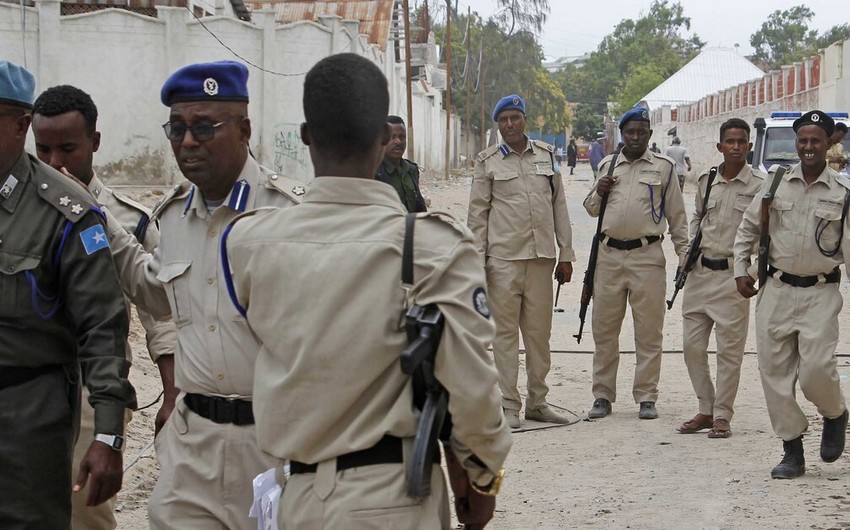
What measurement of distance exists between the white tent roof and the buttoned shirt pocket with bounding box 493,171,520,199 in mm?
76811

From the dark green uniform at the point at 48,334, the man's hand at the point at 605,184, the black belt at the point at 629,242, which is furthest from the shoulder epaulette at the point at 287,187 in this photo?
the black belt at the point at 629,242

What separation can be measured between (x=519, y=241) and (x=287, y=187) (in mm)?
4938

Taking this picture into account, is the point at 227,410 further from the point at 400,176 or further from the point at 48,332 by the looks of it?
the point at 400,176

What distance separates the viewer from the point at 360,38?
1125 inches

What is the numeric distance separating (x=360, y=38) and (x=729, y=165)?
20919mm

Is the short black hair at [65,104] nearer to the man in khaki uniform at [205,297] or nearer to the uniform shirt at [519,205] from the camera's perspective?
the man in khaki uniform at [205,297]

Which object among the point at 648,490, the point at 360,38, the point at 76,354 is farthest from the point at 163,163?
the point at 76,354

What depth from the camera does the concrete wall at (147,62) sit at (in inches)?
875

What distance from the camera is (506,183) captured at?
885 centimetres

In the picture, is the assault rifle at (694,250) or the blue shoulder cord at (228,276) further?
the assault rifle at (694,250)

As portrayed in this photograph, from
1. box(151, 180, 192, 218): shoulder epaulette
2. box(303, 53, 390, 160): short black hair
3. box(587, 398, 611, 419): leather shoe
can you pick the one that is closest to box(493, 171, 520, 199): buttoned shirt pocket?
box(587, 398, 611, 419): leather shoe

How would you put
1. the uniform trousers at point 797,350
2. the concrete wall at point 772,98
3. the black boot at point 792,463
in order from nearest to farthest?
the uniform trousers at point 797,350 → the black boot at point 792,463 → the concrete wall at point 772,98

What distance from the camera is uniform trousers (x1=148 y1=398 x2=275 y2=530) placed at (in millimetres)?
3523

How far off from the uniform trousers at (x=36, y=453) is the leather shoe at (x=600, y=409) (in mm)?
5668
